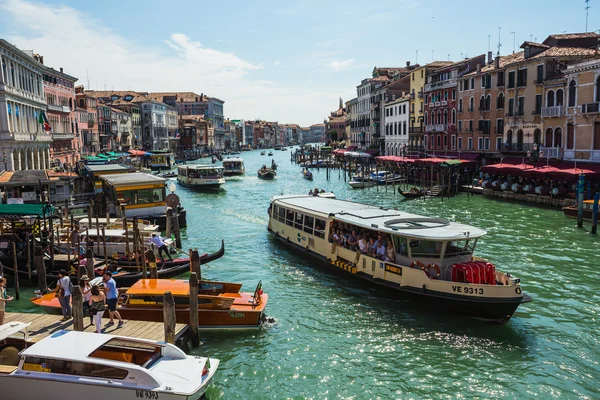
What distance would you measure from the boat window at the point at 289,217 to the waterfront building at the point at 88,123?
5464 cm

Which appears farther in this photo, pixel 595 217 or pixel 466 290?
pixel 595 217

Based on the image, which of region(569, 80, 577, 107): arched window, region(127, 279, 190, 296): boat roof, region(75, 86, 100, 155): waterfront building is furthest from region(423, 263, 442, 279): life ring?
region(75, 86, 100, 155): waterfront building

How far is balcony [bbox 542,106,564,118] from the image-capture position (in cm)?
3722

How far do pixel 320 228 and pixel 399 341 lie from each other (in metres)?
7.52

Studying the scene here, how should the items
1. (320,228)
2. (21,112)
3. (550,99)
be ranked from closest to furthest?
(320,228), (550,99), (21,112)

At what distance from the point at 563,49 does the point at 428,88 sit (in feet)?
62.6

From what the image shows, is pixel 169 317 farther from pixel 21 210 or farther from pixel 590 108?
pixel 590 108

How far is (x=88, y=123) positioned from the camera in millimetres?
72125

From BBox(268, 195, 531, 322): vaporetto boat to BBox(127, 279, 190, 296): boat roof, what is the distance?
5.87m

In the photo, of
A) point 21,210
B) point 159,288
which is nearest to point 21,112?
point 21,210

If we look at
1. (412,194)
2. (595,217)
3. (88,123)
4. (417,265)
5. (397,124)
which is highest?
(88,123)

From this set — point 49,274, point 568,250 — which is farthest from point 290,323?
point 568,250

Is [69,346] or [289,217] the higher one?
[289,217]

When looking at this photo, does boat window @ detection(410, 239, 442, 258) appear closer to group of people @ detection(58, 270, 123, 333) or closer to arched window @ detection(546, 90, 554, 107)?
group of people @ detection(58, 270, 123, 333)
